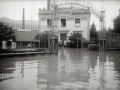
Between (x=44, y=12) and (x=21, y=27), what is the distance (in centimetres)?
2671

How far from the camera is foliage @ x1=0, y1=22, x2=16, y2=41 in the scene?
11.7m

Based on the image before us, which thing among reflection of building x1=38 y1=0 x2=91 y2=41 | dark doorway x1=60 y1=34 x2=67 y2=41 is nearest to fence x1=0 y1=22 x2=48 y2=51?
dark doorway x1=60 y1=34 x2=67 y2=41

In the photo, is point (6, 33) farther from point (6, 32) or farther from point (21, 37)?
point (21, 37)

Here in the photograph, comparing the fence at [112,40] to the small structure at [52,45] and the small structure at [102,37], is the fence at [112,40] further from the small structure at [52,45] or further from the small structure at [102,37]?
the small structure at [52,45]

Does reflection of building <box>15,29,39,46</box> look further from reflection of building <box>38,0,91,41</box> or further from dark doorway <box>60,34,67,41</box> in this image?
dark doorway <box>60,34,67,41</box>

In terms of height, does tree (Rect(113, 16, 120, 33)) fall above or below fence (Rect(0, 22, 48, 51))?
above

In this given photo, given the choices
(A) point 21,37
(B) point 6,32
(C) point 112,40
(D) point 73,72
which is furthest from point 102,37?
(D) point 73,72

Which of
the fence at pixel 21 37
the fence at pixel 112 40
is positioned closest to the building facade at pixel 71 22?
the fence at pixel 112 40

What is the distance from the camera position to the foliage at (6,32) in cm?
1170

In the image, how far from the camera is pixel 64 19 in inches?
1489

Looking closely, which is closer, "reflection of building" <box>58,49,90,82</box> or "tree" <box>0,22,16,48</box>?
"reflection of building" <box>58,49,90,82</box>

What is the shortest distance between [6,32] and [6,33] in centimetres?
23

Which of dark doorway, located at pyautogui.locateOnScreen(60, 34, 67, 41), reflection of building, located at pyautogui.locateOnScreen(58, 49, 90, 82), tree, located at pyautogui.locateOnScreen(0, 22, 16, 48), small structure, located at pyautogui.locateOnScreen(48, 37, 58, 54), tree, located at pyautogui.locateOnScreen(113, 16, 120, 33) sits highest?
tree, located at pyautogui.locateOnScreen(113, 16, 120, 33)

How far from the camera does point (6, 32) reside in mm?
12242
